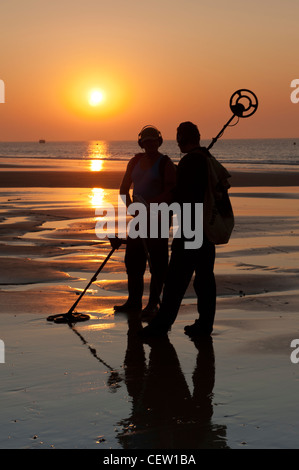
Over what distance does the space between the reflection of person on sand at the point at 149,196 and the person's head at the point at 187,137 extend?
0.77 meters

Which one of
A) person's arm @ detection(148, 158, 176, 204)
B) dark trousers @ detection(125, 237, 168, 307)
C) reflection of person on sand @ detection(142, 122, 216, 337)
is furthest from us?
dark trousers @ detection(125, 237, 168, 307)

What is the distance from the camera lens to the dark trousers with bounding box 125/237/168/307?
7.69m

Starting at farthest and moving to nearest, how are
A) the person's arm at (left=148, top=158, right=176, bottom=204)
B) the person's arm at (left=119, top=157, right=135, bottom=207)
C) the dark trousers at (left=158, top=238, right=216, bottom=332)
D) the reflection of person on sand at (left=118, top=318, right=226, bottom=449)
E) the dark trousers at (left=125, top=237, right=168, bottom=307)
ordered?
the person's arm at (left=119, top=157, right=135, bottom=207) → the dark trousers at (left=125, top=237, right=168, bottom=307) → the person's arm at (left=148, top=158, right=176, bottom=204) → the dark trousers at (left=158, top=238, right=216, bottom=332) → the reflection of person on sand at (left=118, top=318, right=226, bottom=449)

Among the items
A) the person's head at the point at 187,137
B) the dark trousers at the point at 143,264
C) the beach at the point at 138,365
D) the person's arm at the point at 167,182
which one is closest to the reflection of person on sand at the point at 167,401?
the beach at the point at 138,365

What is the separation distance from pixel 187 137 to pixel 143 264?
1.77 metres

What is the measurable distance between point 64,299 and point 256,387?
3.59 metres

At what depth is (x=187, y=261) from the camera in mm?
6699

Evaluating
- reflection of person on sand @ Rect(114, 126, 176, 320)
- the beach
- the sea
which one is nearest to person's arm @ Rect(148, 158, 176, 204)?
reflection of person on sand @ Rect(114, 126, 176, 320)

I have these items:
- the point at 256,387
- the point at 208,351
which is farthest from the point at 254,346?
the point at 256,387

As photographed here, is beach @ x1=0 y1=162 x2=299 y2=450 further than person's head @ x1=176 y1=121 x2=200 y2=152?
No

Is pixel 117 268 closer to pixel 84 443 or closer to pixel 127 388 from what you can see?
pixel 127 388

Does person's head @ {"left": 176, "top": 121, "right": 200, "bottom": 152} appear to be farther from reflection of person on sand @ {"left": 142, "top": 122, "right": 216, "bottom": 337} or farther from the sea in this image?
the sea

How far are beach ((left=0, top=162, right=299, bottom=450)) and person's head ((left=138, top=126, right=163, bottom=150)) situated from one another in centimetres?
176

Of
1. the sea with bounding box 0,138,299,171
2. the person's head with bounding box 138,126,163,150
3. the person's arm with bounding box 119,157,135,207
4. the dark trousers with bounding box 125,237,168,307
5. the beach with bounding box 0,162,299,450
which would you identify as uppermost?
the person's head with bounding box 138,126,163,150
